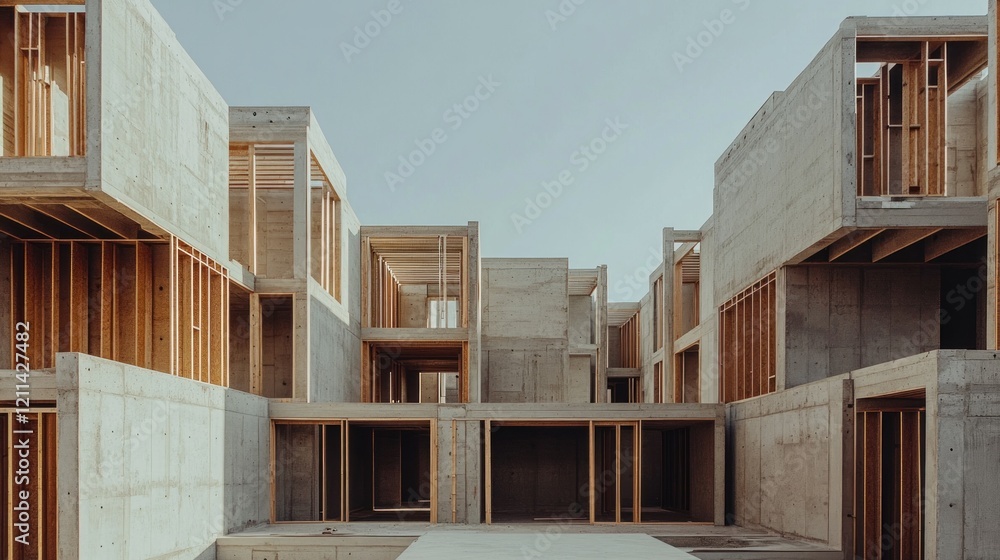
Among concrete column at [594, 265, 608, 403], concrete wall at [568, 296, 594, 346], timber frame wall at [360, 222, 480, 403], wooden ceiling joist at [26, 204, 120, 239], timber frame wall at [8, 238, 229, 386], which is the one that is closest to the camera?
wooden ceiling joist at [26, 204, 120, 239]

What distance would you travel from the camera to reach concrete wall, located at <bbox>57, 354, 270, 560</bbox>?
11.1m

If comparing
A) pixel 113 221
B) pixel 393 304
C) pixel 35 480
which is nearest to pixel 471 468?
pixel 113 221

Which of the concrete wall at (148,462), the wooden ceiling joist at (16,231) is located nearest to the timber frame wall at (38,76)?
the wooden ceiling joist at (16,231)

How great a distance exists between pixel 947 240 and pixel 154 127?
14.4m

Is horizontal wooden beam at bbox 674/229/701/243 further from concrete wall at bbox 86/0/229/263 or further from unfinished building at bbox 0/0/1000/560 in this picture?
concrete wall at bbox 86/0/229/263

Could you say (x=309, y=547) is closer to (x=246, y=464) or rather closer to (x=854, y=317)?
(x=246, y=464)

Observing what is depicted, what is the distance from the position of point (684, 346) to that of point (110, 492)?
20.3 m

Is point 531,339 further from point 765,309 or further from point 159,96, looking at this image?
point 159,96

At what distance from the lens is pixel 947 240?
16.5 metres

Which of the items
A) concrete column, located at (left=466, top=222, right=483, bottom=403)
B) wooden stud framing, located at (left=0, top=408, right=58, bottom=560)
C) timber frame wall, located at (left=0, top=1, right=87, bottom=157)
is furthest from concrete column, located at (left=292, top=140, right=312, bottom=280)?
wooden stud framing, located at (left=0, top=408, right=58, bottom=560)

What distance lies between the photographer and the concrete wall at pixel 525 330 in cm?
3012

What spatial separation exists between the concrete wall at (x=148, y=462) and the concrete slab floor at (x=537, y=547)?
397 centimetres

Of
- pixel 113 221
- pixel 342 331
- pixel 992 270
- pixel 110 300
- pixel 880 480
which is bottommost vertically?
pixel 880 480

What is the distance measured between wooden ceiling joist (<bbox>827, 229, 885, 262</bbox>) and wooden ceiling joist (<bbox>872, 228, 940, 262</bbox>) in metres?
0.33
